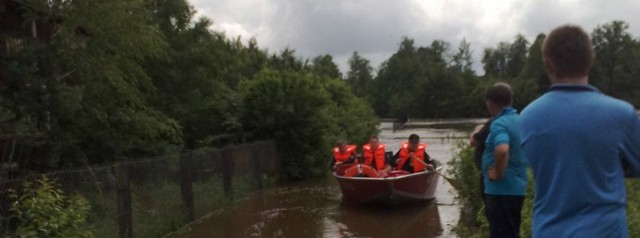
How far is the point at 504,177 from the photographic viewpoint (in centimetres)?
526

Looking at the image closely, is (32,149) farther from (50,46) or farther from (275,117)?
(275,117)

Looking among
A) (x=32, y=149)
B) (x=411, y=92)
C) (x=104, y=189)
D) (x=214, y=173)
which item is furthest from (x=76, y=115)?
(x=411, y=92)

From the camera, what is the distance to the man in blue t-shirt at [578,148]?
2729 millimetres

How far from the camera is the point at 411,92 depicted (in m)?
144

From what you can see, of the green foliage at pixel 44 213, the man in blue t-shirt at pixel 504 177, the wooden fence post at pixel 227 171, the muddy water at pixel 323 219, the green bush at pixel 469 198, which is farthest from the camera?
the wooden fence post at pixel 227 171

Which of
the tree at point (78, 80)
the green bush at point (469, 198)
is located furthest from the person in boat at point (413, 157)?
the tree at point (78, 80)

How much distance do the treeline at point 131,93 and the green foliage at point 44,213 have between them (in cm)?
186

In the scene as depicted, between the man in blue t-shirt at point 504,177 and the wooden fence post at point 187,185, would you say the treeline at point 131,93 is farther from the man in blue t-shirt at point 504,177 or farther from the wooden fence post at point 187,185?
the man in blue t-shirt at point 504,177

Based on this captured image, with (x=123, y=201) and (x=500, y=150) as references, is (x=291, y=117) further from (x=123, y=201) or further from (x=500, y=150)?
(x=500, y=150)

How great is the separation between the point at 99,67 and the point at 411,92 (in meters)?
130

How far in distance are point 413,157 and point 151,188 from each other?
564 centimetres

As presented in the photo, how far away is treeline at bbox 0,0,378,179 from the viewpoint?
13.5 meters

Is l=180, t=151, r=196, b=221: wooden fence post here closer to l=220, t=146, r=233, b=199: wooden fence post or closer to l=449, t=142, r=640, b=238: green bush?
l=220, t=146, r=233, b=199: wooden fence post

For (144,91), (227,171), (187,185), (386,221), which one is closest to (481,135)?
(386,221)
